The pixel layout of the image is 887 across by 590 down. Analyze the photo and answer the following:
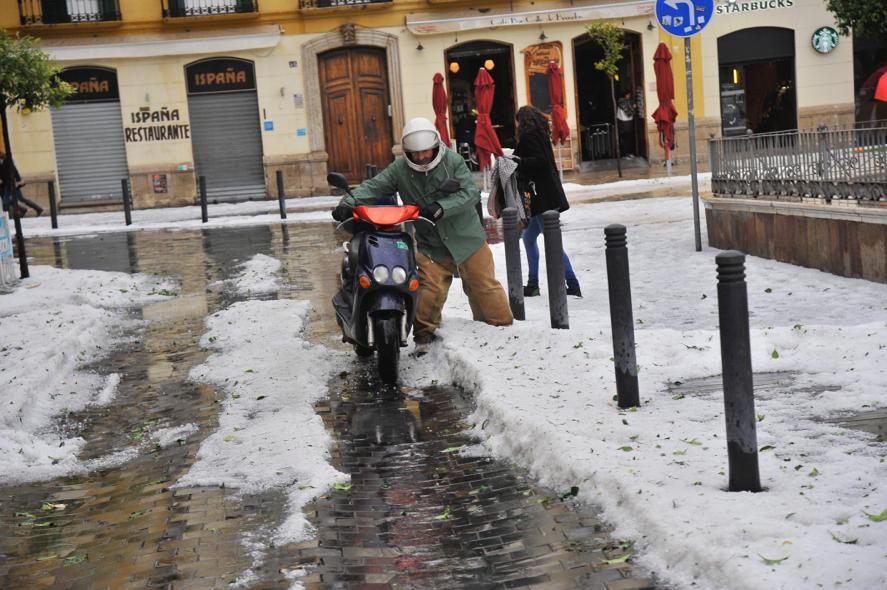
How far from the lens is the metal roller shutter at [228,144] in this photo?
32.3m

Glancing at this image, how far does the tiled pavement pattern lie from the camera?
4441mm

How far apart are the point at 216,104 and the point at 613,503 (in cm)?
2879

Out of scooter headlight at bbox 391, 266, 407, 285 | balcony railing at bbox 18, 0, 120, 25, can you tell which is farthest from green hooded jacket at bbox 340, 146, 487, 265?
balcony railing at bbox 18, 0, 120, 25

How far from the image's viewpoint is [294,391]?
25.6 feet

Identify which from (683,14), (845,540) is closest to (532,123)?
(683,14)

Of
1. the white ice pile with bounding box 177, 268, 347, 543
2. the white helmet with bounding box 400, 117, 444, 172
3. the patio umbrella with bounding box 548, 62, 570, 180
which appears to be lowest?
the white ice pile with bounding box 177, 268, 347, 543

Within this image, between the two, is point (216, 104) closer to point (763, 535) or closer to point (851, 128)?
point (851, 128)

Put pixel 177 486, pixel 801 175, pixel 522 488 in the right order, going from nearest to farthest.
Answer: pixel 522 488
pixel 177 486
pixel 801 175

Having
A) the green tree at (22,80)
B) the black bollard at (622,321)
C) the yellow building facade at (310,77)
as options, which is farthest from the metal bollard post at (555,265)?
the yellow building facade at (310,77)

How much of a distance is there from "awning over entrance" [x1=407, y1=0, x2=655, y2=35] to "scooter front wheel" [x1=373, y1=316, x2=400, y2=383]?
2506cm

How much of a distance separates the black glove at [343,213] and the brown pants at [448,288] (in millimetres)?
803

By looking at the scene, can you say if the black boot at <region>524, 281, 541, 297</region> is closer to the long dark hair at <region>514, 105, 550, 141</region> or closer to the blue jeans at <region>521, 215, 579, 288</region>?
the blue jeans at <region>521, 215, 579, 288</region>

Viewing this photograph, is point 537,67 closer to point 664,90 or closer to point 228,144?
point 664,90

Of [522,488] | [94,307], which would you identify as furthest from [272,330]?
[522,488]
